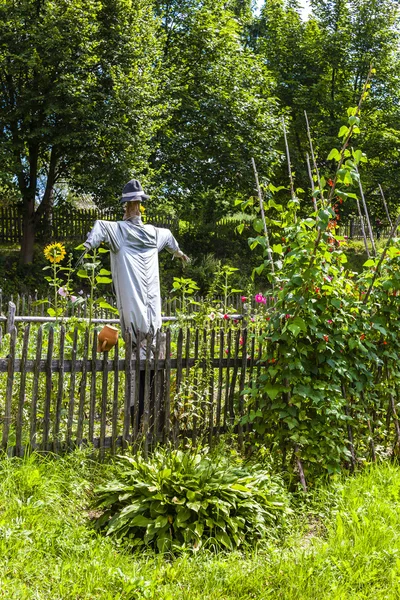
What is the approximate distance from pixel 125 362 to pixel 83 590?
1961 millimetres

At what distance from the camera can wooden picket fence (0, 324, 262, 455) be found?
4.59 metres

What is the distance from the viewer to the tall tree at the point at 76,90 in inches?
627

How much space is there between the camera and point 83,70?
54.6 ft

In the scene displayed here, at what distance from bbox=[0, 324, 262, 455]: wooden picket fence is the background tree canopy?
474 inches

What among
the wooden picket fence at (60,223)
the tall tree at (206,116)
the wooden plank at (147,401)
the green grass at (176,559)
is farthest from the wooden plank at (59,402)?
the tall tree at (206,116)

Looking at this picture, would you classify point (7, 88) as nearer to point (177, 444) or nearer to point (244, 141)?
point (244, 141)

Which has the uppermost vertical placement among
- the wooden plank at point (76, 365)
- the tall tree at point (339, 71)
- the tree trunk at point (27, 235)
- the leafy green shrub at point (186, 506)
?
the tall tree at point (339, 71)

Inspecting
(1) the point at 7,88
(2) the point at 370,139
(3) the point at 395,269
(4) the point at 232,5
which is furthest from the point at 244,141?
(3) the point at 395,269

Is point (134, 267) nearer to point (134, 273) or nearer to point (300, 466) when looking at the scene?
point (134, 273)

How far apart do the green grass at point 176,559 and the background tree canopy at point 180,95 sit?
13213 millimetres

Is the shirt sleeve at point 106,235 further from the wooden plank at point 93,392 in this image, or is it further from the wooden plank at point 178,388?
the wooden plank at point 178,388

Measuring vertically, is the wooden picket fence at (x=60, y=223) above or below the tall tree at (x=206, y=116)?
below

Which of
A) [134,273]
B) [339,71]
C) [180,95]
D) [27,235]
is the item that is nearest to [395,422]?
[134,273]

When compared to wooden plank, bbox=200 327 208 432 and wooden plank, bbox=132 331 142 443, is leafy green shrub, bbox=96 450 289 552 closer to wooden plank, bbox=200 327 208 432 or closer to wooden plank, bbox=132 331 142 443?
wooden plank, bbox=132 331 142 443
